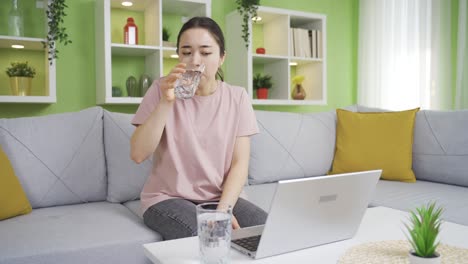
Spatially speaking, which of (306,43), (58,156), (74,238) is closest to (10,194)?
(58,156)

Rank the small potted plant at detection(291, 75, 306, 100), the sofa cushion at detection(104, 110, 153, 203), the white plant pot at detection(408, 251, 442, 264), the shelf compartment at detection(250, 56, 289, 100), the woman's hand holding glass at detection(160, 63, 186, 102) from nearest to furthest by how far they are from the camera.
A: 1. the white plant pot at detection(408, 251, 442, 264)
2. the woman's hand holding glass at detection(160, 63, 186, 102)
3. the sofa cushion at detection(104, 110, 153, 203)
4. the shelf compartment at detection(250, 56, 289, 100)
5. the small potted plant at detection(291, 75, 306, 100)

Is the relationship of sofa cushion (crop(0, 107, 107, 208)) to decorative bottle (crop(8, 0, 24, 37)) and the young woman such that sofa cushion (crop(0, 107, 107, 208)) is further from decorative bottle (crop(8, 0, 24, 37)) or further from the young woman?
decorative bottle (crop(8, 0, 24, 37))

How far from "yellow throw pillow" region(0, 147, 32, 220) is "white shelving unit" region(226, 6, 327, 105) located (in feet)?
5.30

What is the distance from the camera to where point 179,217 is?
1339mm

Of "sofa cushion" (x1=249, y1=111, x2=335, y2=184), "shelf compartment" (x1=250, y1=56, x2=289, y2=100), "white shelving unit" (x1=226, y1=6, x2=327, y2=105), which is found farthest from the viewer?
"shelf compartment" (x1=250, y1=56, x2=289, y2=100)

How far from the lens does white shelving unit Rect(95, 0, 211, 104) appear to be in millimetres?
2414

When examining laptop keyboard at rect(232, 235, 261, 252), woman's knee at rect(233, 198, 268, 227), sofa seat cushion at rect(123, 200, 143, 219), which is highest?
laptop keyboard at rect(232, 235, 261, 252)

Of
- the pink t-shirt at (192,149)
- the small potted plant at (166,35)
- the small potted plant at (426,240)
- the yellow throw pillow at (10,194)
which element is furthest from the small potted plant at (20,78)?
the small potted plant at (426,240)

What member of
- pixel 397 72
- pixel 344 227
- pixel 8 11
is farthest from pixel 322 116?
pixel 8 11

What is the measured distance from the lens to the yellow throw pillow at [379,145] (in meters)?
2.38

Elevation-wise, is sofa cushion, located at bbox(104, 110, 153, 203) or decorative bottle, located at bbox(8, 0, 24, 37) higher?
decorative bottle, located at bbox(8, 0, 24, 37)

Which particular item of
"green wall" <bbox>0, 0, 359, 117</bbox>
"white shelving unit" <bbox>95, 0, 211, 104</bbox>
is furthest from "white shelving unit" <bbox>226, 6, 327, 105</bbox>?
"white shelving unit" <bbox>95, 0, 211, 104</bbox>

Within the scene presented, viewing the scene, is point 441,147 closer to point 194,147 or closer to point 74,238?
point 194,147

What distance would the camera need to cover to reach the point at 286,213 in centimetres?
82
